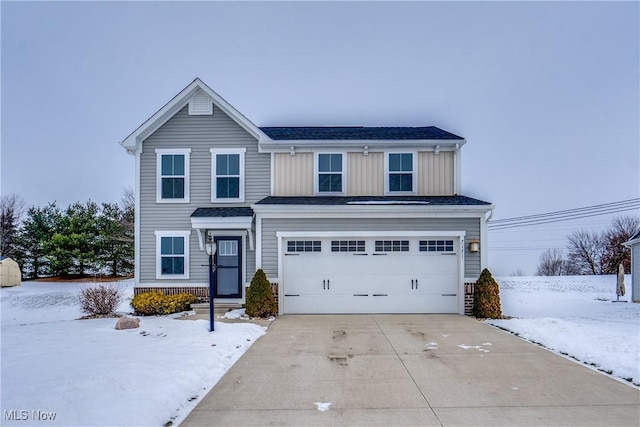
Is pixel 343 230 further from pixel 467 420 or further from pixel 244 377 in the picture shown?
pixel 467 420

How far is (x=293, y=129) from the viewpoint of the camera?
14617 mm

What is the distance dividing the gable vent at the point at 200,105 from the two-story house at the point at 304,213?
3cm

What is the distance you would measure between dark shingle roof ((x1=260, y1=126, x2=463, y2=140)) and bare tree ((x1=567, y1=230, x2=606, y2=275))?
30.6 meters

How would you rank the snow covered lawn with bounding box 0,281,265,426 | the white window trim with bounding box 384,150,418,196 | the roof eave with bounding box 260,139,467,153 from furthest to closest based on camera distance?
the white window trim with bounding box 384,150,418,196
the roof eave with bounding box 260,139,467,153
the snow covered lawn with bounding box 0,281,265,426

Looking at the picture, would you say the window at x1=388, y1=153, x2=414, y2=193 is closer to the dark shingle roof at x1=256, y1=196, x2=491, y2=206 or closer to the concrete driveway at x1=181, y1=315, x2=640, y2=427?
the dark shingle roof at x1=256, y1=196, x2=491, y2=206

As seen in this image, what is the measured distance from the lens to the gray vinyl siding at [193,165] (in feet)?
42.1

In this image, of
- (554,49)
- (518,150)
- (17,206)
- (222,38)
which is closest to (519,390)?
(554,49)

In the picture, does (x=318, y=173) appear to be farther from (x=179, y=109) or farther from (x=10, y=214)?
(x=10, y=214)

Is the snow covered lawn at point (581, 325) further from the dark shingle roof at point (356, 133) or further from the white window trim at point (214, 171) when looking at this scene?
the white window trim at point (214, 171)

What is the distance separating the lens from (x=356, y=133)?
13867mm

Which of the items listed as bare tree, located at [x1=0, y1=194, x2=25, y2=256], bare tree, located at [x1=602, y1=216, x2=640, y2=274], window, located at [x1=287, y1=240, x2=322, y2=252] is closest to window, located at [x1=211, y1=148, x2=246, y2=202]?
window, located at [x1=287, y1=240, x2=322, y2=252]

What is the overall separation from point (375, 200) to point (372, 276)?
2.43m

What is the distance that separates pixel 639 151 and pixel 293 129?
20627 mm

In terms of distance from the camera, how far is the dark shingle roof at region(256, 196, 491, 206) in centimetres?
1169
